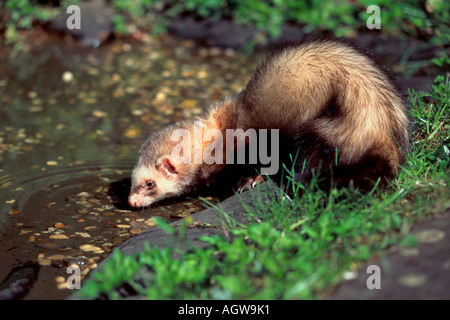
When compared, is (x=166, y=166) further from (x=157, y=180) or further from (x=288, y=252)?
(x=288, y=252)

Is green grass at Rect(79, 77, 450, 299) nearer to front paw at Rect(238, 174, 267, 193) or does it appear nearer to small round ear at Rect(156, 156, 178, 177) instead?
front paw at Rect(238, 174, 267, 193)

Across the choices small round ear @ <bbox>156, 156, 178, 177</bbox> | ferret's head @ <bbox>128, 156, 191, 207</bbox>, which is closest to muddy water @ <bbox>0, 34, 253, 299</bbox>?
ferret's head @ <bbox>128, 156, 191, 207</bbox>

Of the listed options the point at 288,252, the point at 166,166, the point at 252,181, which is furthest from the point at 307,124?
the point at 288,252

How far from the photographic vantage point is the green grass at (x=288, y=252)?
257cm

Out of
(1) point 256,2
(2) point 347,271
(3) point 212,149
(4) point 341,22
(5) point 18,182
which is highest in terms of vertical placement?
(1) point 256,2

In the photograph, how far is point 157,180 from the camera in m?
4.43

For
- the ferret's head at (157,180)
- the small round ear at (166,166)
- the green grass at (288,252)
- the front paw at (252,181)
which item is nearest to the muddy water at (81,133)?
the ferret's head at (157,180)

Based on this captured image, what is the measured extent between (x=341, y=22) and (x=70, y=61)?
442 centimetres

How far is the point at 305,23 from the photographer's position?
8.59 meters

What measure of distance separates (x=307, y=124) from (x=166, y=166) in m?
1.30
